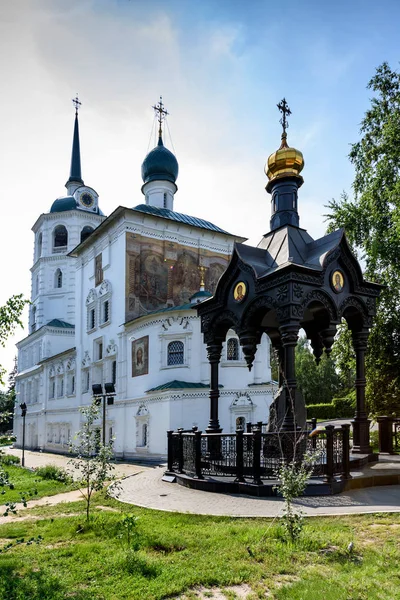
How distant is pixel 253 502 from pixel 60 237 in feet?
124

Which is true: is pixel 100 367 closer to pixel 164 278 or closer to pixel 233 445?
pixel 164 278

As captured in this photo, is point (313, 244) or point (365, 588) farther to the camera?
point (313, 244)

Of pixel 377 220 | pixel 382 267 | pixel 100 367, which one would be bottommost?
pixel 100 367

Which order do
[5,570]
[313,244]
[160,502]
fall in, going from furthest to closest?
1. [313,244]
2. [160,502]
3. [5,570]

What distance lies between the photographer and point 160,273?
26000 millimetres

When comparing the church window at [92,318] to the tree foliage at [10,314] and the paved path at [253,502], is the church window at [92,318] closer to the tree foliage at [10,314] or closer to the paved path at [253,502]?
the paved path at [253,502]

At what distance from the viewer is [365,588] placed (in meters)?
4.19

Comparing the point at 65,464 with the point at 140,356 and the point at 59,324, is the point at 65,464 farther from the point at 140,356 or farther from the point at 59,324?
the point at 59,324

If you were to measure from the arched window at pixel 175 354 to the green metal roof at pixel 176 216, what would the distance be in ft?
25.5

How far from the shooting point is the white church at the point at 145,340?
21.4m

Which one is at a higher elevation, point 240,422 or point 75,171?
point 75,171

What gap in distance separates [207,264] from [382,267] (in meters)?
11.8

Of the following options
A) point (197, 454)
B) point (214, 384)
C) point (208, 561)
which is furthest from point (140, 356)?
point (208, 561)

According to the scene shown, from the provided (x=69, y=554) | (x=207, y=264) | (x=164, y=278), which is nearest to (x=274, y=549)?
(x=69, y=554)
